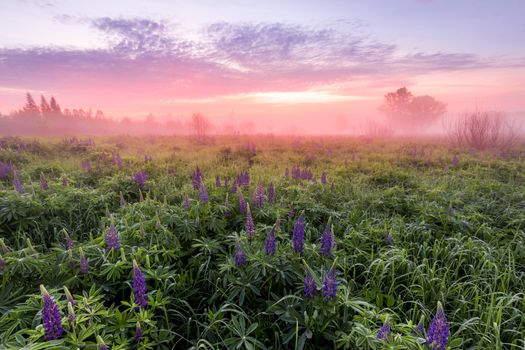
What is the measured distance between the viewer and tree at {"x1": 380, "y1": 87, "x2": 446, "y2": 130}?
56844 mm

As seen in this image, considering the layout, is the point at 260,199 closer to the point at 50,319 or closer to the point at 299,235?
the point at 299,235

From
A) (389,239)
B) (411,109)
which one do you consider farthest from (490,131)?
(411,109)

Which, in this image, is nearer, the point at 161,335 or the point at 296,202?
the point at 161,335

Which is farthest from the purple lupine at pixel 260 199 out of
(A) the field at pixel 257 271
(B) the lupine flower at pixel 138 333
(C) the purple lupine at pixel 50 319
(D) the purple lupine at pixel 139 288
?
(C) the purple lupine at pixel 50 319

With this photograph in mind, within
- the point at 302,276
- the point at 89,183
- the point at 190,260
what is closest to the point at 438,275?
the point at 302,276

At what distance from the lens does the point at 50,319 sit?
56.1 inches

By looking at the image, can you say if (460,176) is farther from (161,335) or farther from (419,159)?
(161,335)

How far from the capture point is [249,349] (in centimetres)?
167

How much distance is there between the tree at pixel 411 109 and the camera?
186 ft

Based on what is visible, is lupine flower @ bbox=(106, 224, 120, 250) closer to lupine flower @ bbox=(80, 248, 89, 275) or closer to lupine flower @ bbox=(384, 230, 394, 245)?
lupine flower @ bbox=(80, 248, 89, 275)

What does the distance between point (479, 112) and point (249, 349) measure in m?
16.9

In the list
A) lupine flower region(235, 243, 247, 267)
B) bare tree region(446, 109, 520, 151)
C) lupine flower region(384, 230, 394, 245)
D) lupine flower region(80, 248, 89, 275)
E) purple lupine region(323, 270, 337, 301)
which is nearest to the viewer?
purple lupine region(323, 270, 337, 301)

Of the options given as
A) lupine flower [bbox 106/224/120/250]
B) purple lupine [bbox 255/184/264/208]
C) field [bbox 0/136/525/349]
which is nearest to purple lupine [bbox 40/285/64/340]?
field [bbox 0/136/525/349]

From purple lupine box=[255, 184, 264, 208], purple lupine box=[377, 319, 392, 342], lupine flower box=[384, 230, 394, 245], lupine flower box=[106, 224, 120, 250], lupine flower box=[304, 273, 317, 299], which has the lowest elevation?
lupine flower box=[384, 230, 394, 245]
